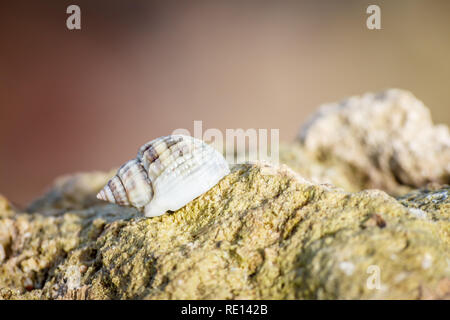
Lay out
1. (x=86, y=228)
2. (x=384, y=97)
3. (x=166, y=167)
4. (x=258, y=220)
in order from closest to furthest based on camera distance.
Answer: (x=258, y=220) → (x=166, y=167) → (x=86, y=228) → (x=384, y=97)

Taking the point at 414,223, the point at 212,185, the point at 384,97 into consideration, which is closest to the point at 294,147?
the point at 384,97

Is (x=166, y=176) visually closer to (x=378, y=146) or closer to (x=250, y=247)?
(x=250, y=247)

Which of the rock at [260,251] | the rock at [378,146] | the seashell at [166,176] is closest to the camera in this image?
the rock at [260,251]

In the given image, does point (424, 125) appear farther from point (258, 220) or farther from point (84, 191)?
point (84, 191)

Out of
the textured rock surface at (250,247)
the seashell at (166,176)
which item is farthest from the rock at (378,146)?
the seashell at (166,176)

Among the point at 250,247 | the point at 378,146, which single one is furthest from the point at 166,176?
the point at 378,146

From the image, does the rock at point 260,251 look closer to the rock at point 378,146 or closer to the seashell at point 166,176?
the seashell at point 166,176
